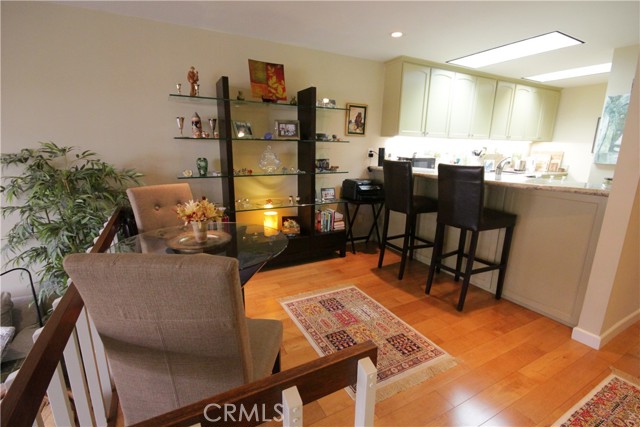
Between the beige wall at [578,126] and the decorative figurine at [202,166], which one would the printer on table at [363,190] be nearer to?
the decorative figurine at [202,166]

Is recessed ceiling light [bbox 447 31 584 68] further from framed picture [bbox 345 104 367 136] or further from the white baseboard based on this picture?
the white baseboard

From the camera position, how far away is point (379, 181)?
12.2ft

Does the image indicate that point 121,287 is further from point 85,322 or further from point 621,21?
point 621,21

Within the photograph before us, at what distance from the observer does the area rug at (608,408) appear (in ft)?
4.50

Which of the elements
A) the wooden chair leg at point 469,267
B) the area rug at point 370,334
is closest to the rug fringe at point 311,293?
the area rug at point 370,334

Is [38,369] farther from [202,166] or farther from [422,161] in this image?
[422,161]

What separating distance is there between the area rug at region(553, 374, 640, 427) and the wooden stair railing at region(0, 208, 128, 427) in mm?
1951

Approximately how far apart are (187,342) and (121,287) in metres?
0.25

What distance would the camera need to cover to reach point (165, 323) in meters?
0.83

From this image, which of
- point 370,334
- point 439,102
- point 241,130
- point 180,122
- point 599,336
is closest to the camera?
point 599,336

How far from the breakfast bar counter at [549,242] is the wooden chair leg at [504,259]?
7 centimetres

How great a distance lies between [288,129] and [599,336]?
117 inches

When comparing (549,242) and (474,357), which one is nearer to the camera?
(474,357)

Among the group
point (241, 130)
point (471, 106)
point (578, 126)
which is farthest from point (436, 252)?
point (578, 126)
